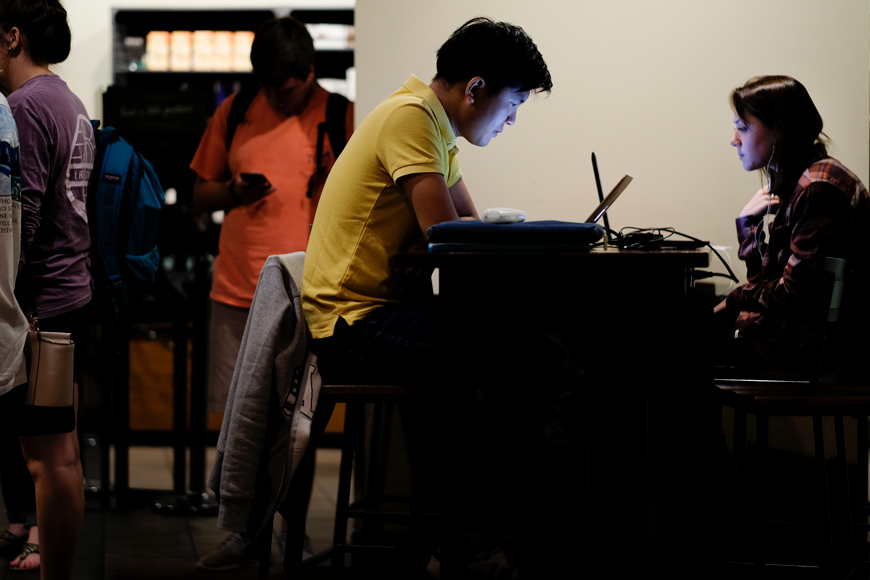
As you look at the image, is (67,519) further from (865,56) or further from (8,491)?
(865,56)

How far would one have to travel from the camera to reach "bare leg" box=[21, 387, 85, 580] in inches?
64.9

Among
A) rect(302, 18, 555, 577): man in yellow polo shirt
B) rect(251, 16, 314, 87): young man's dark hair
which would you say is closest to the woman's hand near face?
rect(302, 18, 555, 577): man in yellow polo shirt

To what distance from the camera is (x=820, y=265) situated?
72.7 inches

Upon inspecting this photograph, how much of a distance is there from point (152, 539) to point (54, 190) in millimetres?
1183

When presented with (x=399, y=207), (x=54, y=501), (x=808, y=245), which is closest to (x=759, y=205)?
(x=808, y=245)

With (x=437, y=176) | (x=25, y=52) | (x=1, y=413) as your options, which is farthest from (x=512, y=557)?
(x=25, y=52)

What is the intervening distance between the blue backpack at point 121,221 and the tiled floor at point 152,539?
0.70m

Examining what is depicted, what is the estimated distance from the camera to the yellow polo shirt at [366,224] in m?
1.65

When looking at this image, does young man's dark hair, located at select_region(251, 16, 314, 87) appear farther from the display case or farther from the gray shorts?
the display case

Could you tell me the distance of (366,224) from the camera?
1.68m

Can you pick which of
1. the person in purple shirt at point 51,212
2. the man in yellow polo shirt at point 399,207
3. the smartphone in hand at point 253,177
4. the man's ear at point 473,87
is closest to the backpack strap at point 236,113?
the smartphone in hand at point 253,177

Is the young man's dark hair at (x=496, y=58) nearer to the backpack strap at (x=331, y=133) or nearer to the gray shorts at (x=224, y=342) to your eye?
the backpack strap at (x=331, y=133)

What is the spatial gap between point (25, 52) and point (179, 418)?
5.14ft

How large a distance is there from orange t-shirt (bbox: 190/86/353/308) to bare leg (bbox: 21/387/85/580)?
948 millimetres
